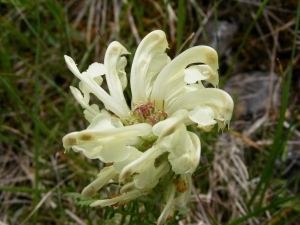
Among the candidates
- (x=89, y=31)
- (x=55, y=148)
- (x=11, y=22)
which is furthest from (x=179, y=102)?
(x=11, y=22)

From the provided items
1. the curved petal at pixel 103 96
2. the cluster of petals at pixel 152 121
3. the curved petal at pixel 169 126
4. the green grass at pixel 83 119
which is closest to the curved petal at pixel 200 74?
the cluster of petals at pixel 152 121

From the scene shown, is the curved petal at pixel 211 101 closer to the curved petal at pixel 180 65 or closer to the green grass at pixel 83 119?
the curved petal at pixel 180 65

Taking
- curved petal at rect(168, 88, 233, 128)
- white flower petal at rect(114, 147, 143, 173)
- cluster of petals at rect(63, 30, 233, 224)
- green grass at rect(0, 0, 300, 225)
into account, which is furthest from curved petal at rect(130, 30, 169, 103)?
green grass at rect(0, 0, 300, 225)

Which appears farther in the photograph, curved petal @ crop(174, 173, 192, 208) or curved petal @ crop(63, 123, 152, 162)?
curved petal @ crop(174, 173, 192, 208)

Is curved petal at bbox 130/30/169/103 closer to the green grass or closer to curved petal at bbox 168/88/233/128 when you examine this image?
curved petal at bbox 168/88/233/128

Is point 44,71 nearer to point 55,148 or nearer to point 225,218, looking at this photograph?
point 55,148
